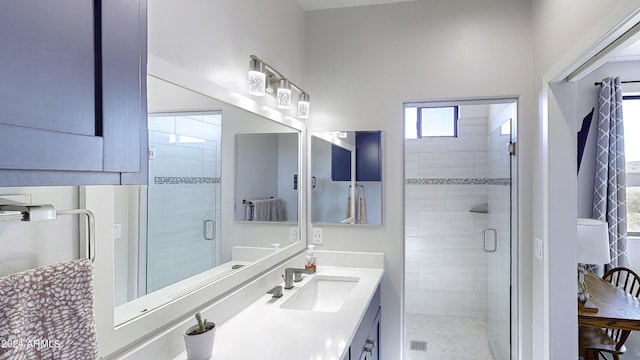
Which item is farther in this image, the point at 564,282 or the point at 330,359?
the point at 564,282

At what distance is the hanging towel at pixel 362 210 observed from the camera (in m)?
2.52

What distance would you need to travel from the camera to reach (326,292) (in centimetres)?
230

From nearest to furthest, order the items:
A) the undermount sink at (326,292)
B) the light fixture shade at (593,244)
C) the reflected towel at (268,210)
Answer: the reflected towel at (268,210) → the undermount sink at (326,292) → the light fixture shade at (593,244)

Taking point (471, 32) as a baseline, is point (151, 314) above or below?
below

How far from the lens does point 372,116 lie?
8.26 feet

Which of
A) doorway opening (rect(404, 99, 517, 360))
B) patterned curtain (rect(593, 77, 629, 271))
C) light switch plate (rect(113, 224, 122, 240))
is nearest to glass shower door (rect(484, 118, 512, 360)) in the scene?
doorway opening (rect(404, 99, 517, 360))

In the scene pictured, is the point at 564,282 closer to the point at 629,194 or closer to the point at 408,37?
the point at 408,37

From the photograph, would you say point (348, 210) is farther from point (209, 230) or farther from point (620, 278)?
point (620, 278)

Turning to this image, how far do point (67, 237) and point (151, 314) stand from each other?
0.40 metres

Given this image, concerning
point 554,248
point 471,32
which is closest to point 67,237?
point 554,248

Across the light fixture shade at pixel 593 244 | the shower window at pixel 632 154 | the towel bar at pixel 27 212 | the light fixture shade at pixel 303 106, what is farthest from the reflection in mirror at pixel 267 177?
the shower window at pixel 632 154

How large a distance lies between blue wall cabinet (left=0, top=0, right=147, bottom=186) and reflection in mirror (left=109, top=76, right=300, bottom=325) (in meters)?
0.50

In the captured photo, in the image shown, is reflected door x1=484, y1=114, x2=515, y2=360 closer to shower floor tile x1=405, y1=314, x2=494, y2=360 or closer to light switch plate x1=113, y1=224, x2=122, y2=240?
shower floor tile x1=405, y1=314, x2=494, y2=360

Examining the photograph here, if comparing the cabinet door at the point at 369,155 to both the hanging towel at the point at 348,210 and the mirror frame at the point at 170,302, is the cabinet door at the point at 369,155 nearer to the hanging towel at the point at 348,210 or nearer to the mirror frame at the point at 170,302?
the hanging towel at the point at 348,210
